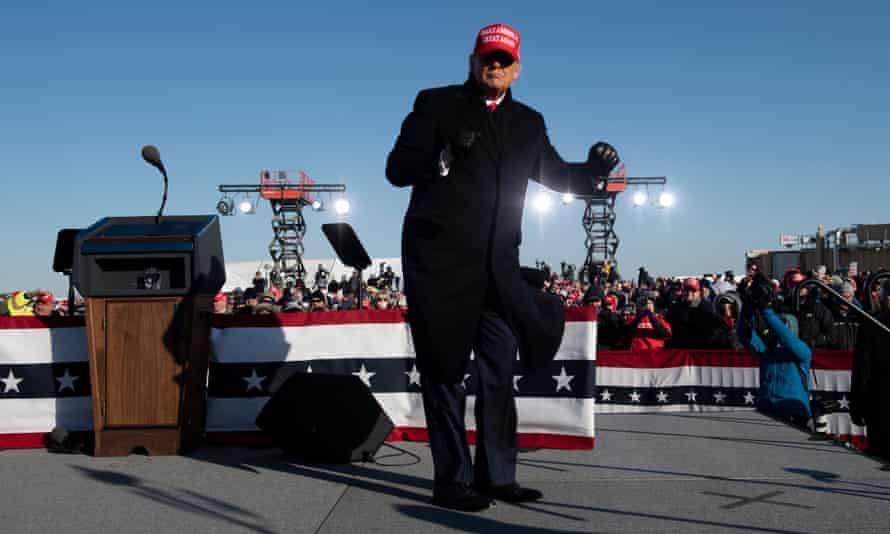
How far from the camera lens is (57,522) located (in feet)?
9.60

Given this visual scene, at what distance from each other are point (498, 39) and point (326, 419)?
84.8 inches

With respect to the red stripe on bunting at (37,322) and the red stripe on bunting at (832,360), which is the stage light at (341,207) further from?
the red stripe on bunting at (37,322)

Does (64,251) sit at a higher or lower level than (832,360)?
higher

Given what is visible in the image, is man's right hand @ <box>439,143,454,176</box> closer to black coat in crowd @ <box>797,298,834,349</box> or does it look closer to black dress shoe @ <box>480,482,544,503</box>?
black dress shoe @ <box>480,482,544,503</box>

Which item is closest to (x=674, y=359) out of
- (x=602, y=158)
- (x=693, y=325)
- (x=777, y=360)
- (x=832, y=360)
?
(x=693, y=325)

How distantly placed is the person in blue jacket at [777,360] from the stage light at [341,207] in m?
36.8

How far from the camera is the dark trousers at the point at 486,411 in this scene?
10.4 ft

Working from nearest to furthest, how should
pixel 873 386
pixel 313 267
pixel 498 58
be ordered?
1. pixel 498 58
2. pixel 873 386
3. pixel 313 267

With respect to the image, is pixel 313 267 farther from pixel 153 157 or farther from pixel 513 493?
pixel 513 493

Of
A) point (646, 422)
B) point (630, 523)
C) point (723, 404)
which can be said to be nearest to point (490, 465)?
point (630, 523)

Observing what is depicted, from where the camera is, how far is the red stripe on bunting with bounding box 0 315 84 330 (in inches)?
191

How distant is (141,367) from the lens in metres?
4.35

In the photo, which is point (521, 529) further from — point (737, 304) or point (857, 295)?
point (857, 295)

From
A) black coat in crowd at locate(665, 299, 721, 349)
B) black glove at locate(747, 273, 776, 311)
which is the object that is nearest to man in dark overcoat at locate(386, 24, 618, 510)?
black glove at locate(747, 273, 776, 311)
